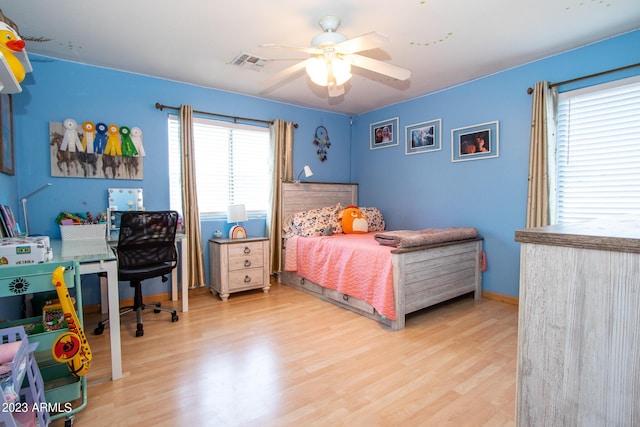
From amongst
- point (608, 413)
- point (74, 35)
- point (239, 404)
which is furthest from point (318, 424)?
point (74, 35)

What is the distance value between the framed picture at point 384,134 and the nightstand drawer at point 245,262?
7.76 feet

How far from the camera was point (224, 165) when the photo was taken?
4.06 meters

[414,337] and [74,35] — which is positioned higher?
[74,35]

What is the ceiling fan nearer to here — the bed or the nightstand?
the bed

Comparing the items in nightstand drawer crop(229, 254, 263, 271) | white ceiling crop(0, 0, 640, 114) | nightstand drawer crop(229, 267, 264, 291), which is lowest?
nightstand drawer crop(229, 267, 264, 291)

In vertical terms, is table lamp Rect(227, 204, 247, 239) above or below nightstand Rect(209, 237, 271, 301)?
above

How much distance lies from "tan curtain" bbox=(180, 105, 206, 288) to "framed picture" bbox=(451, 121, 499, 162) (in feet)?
9.97

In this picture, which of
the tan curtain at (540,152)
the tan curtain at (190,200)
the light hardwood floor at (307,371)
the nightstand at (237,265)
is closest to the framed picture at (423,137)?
the tan curtain at (540,152)

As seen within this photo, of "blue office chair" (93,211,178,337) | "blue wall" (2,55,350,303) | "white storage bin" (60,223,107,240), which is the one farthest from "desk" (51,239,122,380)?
"blue wall" (2,55,350,303)

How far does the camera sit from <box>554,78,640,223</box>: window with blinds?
105 inches

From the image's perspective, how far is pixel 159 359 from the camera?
2283 mm

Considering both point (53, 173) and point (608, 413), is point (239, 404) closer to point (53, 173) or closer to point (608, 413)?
point (608, 413)

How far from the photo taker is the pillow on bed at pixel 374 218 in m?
4.41

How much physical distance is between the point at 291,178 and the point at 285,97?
1059mm
